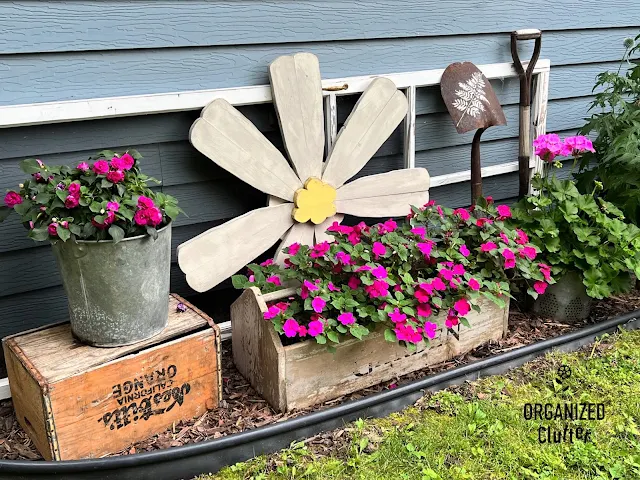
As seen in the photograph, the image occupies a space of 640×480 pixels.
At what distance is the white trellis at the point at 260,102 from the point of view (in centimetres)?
211

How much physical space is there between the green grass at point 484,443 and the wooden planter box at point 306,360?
176mm

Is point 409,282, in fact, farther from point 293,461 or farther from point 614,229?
point 614,229

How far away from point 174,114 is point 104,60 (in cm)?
34

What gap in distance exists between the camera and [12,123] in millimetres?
2061

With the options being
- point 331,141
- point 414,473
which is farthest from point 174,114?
point 414,473

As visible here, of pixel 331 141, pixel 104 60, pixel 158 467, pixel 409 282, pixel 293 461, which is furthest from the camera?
pixel 331 141

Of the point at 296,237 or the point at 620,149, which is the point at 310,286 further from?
the point at 620,149

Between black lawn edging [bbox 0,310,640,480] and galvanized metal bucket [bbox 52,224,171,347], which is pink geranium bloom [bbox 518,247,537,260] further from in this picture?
galvanized metal bucket [bbox 52,224,171,347]

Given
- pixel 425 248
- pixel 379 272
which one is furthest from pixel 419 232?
pixel 379 272

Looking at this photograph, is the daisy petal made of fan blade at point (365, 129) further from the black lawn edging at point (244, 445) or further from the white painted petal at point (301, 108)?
the black lawn edging at point (244, 445)

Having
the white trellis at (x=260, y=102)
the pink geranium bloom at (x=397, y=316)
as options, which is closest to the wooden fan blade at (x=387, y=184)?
the white trellis at (x=260, y=102)

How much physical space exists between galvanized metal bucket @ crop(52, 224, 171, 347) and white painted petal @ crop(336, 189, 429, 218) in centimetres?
98

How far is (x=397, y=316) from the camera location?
88.8 inches

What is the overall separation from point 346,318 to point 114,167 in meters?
0.96
